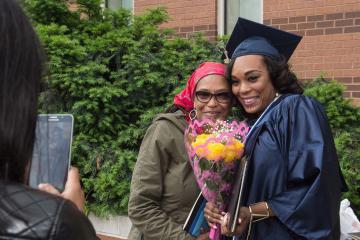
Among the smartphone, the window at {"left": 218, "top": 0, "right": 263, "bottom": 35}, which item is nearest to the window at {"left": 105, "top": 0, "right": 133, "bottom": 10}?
the window at {"left": 218, "top": 0, "right": 263, "bottom": 35}

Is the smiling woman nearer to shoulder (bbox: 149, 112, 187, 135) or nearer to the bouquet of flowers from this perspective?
the bouquet of flowers

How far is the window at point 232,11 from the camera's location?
696 centimetres

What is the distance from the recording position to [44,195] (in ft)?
3.67

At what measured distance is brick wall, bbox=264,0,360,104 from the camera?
19.4 feet

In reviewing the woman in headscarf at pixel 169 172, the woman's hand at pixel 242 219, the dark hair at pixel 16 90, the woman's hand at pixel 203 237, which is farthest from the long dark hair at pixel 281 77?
the dark hair at pixel 16 90

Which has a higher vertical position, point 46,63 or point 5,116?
point 46,63

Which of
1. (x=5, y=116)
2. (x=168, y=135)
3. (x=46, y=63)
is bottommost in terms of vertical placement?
(x=168, y=135)

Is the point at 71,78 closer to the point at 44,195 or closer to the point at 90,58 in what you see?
the point at 90,58

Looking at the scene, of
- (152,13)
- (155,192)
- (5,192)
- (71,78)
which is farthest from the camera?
(152,13)

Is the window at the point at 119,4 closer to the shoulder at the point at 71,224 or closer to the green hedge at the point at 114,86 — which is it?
the green hedge at the point at 114,86

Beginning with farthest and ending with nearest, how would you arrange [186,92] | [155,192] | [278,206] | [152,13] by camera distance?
1. [152,13]
2. [186,92]
3. [155,192]
4. [278,206]

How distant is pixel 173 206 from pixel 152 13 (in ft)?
13.1

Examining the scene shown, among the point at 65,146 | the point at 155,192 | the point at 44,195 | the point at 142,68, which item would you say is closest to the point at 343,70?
the point at 142,68

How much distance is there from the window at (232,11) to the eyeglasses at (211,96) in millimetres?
4370
